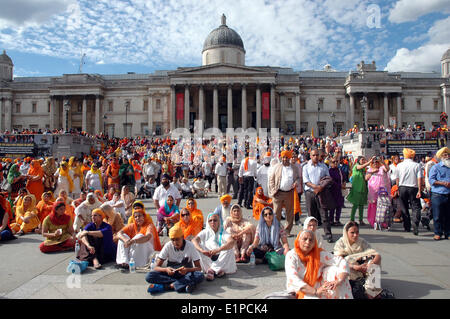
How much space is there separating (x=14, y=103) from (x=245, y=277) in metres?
58.4

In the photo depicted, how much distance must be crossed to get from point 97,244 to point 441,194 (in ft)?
24.1

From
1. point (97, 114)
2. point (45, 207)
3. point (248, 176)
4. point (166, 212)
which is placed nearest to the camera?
point (166, 212)

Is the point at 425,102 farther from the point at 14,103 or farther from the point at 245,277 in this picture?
the point at 14,103

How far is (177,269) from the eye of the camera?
16.3 feet

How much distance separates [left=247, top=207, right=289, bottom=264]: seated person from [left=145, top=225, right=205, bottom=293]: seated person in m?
1.34

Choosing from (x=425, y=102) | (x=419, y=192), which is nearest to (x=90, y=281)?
(x=419, y=192)

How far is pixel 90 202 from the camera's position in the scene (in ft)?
27.2

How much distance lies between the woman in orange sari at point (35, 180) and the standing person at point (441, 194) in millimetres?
11367

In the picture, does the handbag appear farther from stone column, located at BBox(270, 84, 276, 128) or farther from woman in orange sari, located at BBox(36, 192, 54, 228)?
stone column, located at BBox(270, 84, 276, 128)

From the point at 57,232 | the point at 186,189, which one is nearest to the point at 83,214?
the point at 57,232

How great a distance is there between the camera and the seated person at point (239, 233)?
623 cm

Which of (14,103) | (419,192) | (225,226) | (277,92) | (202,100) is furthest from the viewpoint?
(14,103)

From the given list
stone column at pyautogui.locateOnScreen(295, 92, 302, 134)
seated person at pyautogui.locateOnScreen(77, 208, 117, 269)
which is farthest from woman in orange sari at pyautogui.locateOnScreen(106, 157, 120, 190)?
stone column at pyautogui.locateOnScreen(295, 92, 302, 134)

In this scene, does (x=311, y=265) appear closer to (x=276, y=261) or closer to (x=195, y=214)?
(x=276, y=261)
